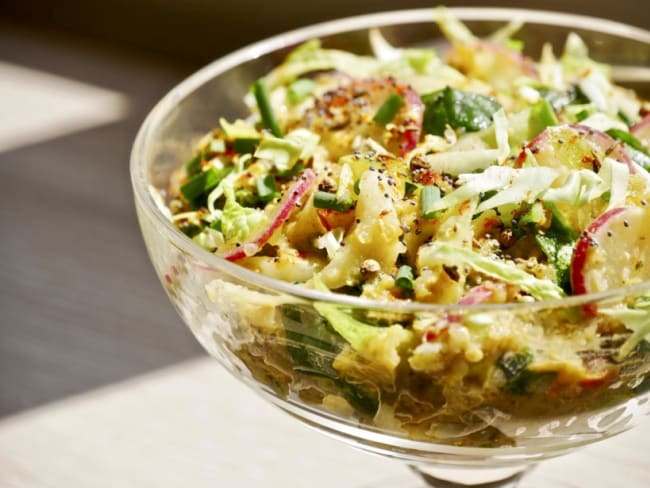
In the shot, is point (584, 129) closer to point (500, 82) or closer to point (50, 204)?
point (500, 82)

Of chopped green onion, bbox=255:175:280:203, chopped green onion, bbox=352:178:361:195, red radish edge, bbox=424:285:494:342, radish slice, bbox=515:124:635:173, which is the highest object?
radish slice, bbox=515:124:635:173

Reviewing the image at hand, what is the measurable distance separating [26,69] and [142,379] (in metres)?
1.35

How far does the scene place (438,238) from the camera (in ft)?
2.56

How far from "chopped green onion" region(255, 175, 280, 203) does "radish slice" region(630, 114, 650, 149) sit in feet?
1.31

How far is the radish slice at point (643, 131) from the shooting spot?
958 mm

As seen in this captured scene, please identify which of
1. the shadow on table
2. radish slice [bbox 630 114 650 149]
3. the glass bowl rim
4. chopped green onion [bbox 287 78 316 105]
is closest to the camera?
the glass bowl rim

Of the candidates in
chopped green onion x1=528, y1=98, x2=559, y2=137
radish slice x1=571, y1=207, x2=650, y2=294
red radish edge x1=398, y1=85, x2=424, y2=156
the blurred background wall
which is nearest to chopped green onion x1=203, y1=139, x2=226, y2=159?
red radish edge x1=398, y1=85, x2=424, y2=156

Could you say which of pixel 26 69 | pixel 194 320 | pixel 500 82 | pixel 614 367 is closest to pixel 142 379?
pixel 194 320

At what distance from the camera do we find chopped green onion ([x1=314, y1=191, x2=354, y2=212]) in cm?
82

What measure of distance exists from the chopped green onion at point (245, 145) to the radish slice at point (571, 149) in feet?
1.04

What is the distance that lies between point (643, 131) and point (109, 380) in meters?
Answer: 0.83

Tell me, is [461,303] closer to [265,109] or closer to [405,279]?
[405,279]

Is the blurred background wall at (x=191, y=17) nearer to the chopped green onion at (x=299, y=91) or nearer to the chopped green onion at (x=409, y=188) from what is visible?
the chopped green onion at (x=299, y=91)

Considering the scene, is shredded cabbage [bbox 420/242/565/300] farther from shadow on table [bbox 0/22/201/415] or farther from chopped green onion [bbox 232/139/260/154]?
shadow on table [bbox 0/22/201/415]
